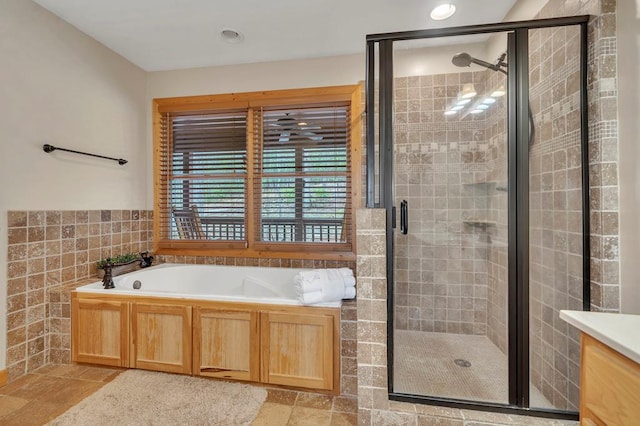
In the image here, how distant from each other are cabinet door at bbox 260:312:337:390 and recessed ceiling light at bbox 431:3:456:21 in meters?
2.31

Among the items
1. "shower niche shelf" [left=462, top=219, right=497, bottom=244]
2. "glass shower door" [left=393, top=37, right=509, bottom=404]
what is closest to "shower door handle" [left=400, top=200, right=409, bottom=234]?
"glass shower door" [left=393, top=37, right=509, bottom=404]

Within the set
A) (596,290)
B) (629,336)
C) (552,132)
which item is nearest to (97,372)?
(629,336)

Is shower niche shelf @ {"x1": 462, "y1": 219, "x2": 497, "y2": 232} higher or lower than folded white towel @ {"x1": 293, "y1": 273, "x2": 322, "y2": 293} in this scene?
higher

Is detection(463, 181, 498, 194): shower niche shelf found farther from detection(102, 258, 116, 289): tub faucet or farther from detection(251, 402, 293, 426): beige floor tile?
detection(102, 258, 116, 289): tub faucet

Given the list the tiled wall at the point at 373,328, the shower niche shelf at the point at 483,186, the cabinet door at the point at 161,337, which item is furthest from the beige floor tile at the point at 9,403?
the shower niche shelf at the point at 483,186

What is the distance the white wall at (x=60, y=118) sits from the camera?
77.9 inches

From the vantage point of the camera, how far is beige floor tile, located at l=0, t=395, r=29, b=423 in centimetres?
172

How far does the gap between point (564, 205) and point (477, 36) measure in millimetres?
1060

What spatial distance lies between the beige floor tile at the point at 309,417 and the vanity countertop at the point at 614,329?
132cm

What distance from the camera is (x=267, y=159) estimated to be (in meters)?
2.98

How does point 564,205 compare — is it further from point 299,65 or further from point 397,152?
point 299,65

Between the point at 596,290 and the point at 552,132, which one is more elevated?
the point at 552,132

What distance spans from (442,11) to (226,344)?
285 cm

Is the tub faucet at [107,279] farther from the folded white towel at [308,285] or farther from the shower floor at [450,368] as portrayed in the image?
the shower floor at [450,368]
